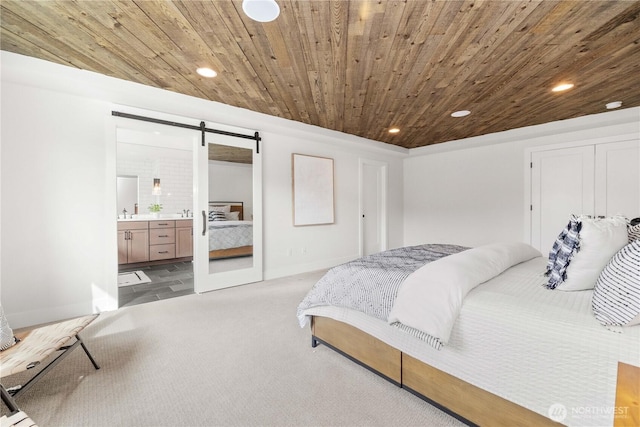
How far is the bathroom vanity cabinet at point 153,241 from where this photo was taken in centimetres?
503

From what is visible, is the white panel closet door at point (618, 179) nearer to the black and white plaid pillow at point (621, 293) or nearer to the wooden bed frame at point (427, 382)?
the black and white plaid pillow at point (621, 293)

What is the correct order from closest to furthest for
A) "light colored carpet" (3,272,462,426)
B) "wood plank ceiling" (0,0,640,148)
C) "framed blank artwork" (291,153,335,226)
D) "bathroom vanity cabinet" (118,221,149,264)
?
"light colored carpet" (3,272,462,426) < "wood plank ceiling" (0,0,640,148) < "framed blank artwork" (291,153,335,226) < "bathroom vanity cabinet" (118,221,149,264)

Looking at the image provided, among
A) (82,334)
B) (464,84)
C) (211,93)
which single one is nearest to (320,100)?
(211,93)

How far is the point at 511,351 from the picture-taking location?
127cm

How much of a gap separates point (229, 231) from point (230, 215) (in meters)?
0.31

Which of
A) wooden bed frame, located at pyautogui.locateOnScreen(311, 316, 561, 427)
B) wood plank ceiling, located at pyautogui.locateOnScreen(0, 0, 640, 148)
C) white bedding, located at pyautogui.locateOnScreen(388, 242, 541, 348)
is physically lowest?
wooden bed frame, located at pyautogui.locateOnScreen(311, 316, 561, 427)

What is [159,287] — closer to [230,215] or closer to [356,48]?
[230,215]

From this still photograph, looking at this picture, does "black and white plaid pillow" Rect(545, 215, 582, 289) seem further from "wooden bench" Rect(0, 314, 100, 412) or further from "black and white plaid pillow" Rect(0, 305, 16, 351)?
"black and white plaid pillow" Rect(0, 305, 16, 351)

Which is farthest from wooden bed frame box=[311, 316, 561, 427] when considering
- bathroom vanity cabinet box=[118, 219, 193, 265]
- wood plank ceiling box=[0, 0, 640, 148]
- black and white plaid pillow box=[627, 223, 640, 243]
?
bathroom vanity cabinet box=[118, 219, 193, 265]

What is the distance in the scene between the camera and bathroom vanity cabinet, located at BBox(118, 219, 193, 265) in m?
5.03

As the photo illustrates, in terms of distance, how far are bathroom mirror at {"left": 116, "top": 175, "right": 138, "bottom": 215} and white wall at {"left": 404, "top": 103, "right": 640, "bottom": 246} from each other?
607 centimetres

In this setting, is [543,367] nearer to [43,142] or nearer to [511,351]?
[511,351]

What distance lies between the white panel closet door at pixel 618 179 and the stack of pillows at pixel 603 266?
10.5 ft

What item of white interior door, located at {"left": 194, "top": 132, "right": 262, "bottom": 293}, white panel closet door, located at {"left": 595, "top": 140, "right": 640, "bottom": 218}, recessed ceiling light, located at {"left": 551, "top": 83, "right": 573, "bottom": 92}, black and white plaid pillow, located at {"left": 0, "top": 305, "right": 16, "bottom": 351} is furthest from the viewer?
white panel closet door, located at {"left": 595, "top": 140, "right": 640, "bottom": 218}
